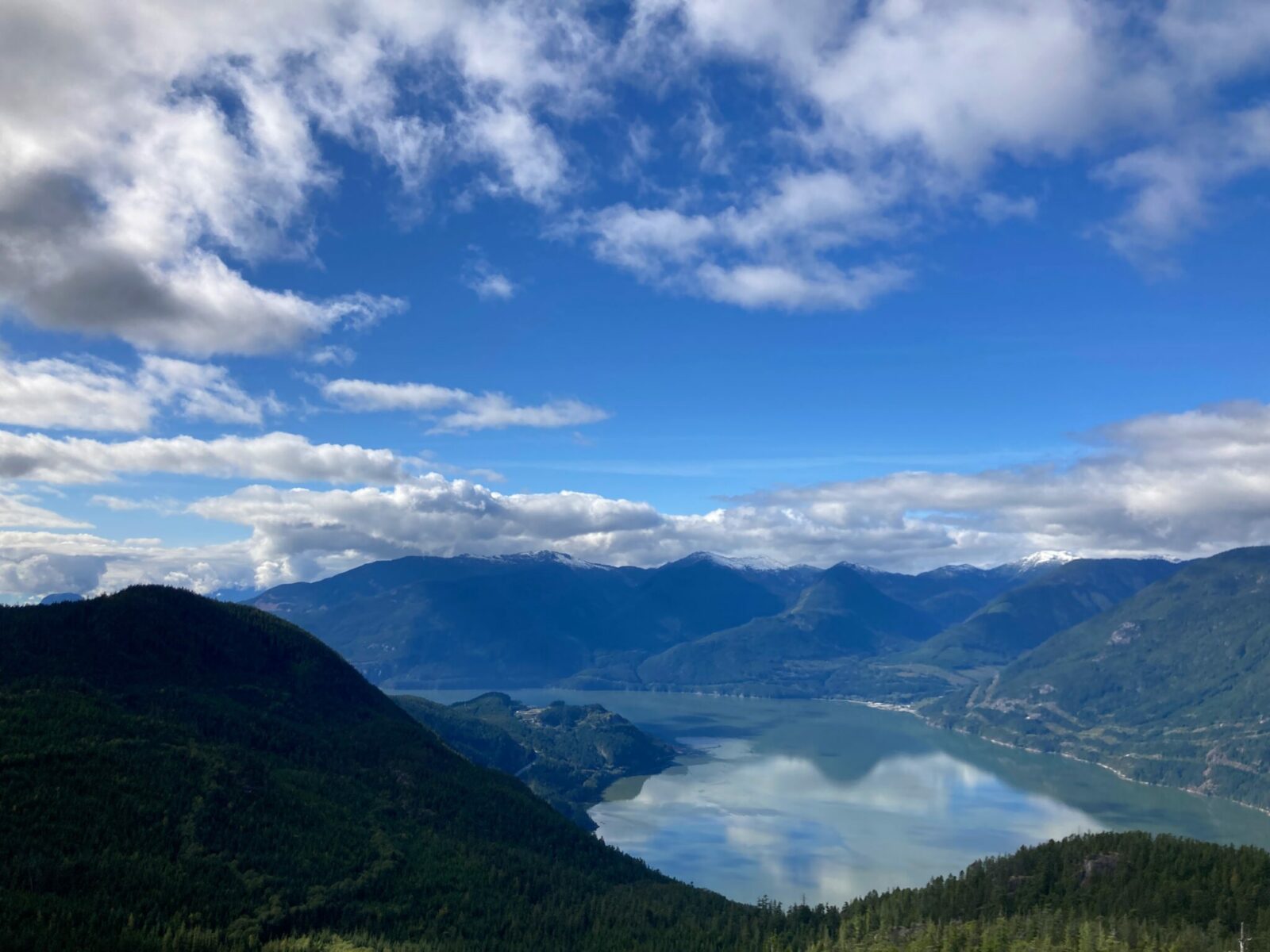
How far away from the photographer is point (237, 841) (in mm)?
144875

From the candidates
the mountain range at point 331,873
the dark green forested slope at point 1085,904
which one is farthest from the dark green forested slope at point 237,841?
the dark green forested slope at point 1085,904

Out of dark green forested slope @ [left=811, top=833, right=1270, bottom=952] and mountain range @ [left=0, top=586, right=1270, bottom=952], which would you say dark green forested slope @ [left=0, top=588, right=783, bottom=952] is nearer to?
mountain range @ [left=0, top=586, right=1270, bottom=952]

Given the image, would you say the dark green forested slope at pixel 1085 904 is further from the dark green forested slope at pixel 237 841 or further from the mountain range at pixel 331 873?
the dark green forested slope at pixel 237 841

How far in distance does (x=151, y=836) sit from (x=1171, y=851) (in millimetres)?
162069

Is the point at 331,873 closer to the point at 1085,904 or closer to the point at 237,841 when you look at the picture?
the point at 237,841

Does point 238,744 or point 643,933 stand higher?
point 238,744

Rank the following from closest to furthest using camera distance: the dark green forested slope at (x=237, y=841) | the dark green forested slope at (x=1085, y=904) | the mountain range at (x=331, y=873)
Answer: the dark green forested slope at (x=1085, y=904) → the mountain range at (x=331, y=873) → the dark green forested slope at (x=237, y=841)

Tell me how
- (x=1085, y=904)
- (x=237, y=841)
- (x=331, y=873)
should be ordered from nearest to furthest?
(x=1085, y=904)
(x=237, y=841)
(x=331, y=873)

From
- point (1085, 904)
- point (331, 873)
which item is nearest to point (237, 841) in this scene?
point (331, 873)

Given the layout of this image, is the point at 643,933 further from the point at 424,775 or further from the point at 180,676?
the point at 180,676

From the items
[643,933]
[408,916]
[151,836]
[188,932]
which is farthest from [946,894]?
[151,836]

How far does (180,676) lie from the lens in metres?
197

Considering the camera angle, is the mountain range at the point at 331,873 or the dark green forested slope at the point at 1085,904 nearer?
the dark green forested slope at the point at 1085,904

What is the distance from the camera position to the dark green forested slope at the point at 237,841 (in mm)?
122562
